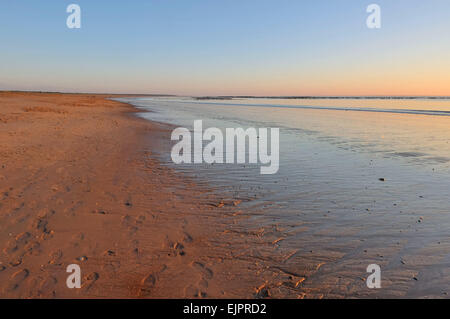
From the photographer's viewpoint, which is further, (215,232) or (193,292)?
(215,232)

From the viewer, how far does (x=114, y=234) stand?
221 inches

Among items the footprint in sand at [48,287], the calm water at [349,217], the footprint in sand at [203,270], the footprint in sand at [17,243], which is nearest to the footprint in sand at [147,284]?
the footprint in sand at [203,270]

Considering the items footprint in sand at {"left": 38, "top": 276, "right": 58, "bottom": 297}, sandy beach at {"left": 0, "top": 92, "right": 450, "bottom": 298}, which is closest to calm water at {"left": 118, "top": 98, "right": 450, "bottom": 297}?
sandy beach at {"left": 0, "top": 92, "right": 450, "bottom": 298}

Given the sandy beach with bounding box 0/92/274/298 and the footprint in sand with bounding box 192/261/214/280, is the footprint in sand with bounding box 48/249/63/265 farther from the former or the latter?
the footprint in sand with bounding box 192/261/214/280

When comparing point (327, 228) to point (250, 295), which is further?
point (327, 228)

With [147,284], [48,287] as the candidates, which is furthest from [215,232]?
[48,287]

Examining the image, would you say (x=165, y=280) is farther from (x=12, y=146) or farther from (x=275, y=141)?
(x=275, y=141)

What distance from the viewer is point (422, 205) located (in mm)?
7203

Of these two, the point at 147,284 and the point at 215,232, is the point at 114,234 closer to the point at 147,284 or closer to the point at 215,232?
the point at 147,284

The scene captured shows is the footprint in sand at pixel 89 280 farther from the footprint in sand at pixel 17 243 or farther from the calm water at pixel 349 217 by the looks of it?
the calm water at pixel 349 217

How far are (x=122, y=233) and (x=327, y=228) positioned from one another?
13.9ft

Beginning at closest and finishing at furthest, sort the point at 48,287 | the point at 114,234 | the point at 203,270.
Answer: the point at 48,287 → the point at 203,270 → the point at 114,234

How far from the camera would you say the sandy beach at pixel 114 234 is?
4148mm
